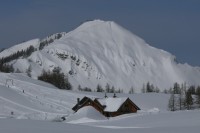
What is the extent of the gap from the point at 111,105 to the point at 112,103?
52 centimetres

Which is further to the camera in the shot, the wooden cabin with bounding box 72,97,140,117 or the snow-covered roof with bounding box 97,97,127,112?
the snow-covered roof with bounding box 97,97,127,112

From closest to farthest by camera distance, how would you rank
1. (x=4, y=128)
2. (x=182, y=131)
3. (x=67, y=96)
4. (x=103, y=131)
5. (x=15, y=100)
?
(x=4, y=128), (x=103, y=131), (x=182, y=131), (x=15, y=100), (x=67, y=96)

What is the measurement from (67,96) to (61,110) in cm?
2452

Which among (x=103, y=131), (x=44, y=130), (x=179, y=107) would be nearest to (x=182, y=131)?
(x=103, y=131)

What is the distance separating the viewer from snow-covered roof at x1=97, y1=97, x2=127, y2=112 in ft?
277

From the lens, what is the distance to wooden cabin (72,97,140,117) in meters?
84.1

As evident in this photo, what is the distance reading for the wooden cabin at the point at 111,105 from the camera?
84.1m

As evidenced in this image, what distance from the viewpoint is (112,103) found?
8638cm

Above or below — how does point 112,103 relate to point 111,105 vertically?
above

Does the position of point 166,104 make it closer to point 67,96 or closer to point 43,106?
point 67,96

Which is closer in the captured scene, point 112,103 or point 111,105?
point 111,105

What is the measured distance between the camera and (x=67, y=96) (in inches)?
4205

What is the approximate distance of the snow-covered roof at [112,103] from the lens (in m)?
84.6

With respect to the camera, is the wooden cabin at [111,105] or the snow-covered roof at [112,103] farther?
the snow-covered roof at [112,103]
